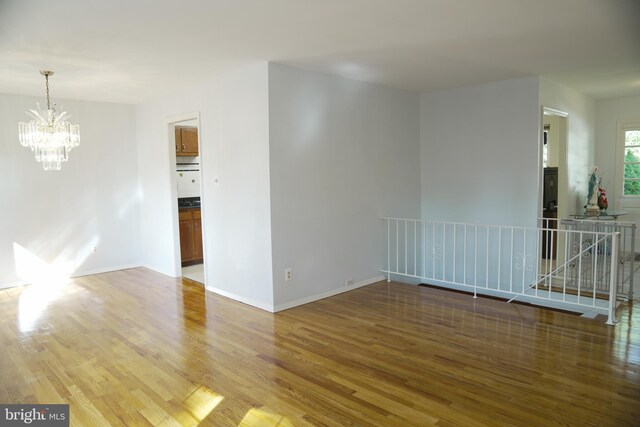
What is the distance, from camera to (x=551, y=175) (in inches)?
267

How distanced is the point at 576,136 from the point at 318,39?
15.5ft

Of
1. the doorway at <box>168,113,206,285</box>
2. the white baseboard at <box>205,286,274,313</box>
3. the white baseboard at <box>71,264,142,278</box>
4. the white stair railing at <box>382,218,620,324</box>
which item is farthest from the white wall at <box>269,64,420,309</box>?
the white baseboard at <box>71,264,142,278</box>

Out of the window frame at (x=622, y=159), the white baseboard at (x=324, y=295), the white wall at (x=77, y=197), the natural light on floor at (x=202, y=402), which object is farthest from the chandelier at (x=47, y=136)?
the window frame at (x=622, y=159)

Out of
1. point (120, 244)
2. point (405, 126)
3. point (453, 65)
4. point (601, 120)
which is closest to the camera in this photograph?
point (453, 65)

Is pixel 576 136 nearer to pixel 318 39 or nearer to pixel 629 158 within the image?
pixel 629 158

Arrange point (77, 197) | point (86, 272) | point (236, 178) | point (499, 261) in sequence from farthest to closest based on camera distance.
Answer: point (86, 272) → point (77, 197) → point (499, 261) → point (236, 178)

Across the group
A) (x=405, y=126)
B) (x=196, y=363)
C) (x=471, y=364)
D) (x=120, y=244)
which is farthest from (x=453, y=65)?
(x=120, y=244)

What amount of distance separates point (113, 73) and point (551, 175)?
20.5 ft

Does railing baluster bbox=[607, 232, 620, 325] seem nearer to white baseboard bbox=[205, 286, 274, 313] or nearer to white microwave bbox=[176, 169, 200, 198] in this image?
white baseboard bbox=[205, 286, 274, 313]

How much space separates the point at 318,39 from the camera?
11.3 feet

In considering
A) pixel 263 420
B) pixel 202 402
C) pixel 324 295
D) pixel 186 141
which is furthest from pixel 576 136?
pixel 202 402

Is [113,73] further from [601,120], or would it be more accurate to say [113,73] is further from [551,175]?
[601,120]

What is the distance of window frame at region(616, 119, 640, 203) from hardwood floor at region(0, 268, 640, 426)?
405 centimetres

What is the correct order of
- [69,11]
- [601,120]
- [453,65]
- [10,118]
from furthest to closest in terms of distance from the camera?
[601,120] → [10,118] → [453,65] → [69,11]
